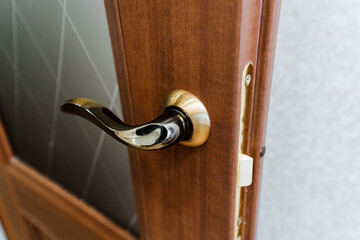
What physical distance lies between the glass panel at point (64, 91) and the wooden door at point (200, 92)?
0.43 feet

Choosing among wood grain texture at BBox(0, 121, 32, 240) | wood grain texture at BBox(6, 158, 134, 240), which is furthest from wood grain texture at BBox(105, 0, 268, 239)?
wood grain texture at BBox(0, 121, 32, 240)

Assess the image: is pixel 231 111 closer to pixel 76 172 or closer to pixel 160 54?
pixel 160 54

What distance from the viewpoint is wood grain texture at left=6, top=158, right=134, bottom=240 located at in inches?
21.9

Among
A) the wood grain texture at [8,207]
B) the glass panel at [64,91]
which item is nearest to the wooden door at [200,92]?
the glass panel at [64,91]

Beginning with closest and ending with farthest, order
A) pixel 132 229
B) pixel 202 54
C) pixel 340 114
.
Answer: pixel 202 54 → pixel 340 114 → pixel 132 229

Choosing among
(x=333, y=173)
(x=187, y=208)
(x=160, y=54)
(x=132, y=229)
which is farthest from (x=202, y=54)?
(x=132, y=229)

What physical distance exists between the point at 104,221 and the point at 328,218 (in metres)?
0.38

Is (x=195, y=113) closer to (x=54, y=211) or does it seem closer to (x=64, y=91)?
(x=64, y=91)

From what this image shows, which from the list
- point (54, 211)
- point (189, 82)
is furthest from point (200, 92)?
point (54, 211)

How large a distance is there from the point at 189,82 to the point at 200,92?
1cm

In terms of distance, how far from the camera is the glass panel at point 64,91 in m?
0.43

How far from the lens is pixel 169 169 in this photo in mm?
294

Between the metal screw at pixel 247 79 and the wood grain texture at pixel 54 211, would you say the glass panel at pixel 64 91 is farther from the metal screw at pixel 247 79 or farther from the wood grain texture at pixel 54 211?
the metal screw at pixel 247 79

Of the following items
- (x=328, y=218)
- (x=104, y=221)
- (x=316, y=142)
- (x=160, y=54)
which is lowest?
(x=104, y=221)
